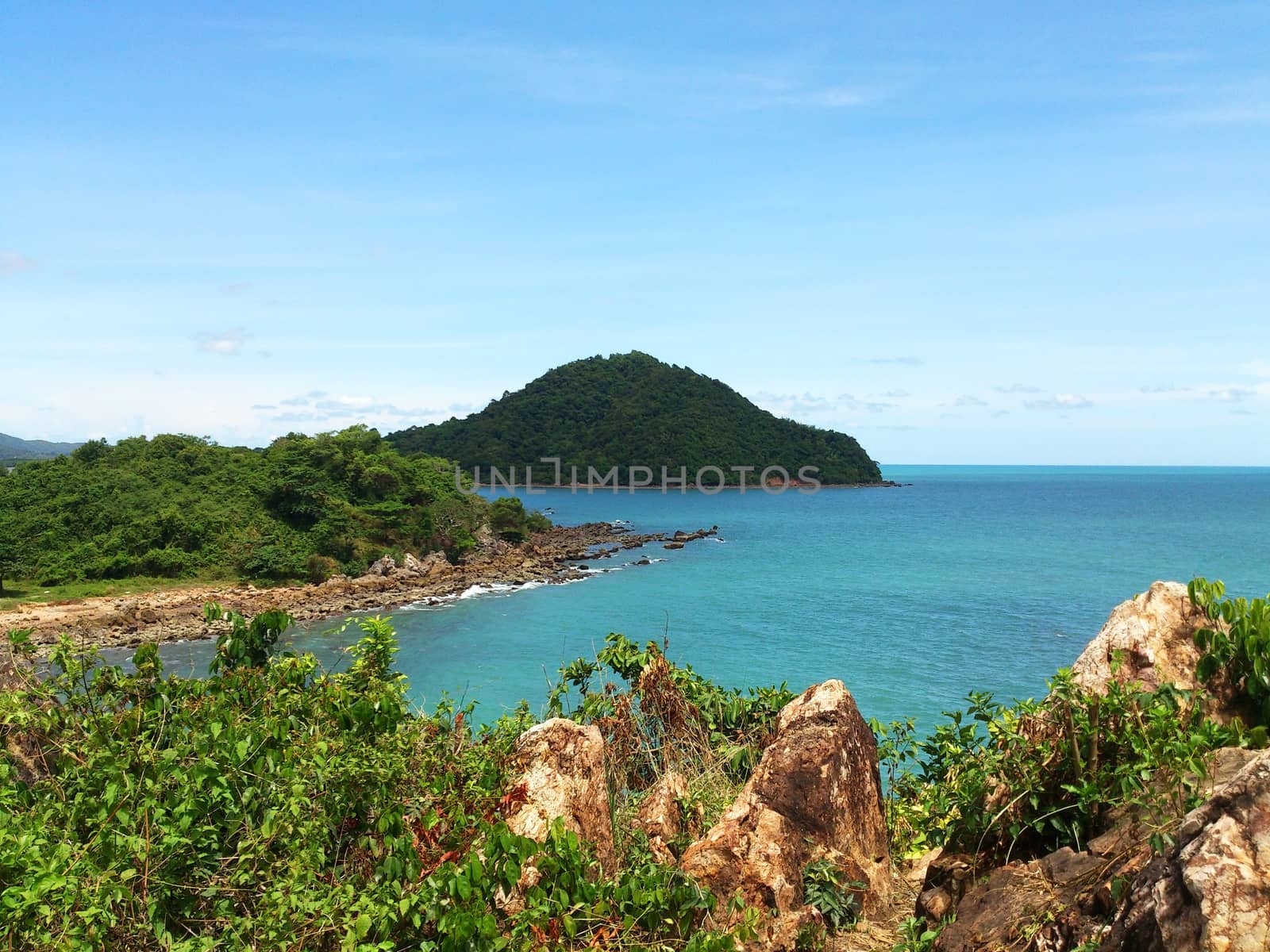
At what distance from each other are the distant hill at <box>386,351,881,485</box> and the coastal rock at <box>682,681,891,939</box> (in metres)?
108

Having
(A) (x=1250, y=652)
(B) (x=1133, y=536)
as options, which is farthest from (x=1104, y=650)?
(B) (x=1133, y=536)

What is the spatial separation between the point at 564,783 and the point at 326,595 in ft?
113

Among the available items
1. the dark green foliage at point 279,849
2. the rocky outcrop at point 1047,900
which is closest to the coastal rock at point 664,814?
the dark green foliage at point 279,849

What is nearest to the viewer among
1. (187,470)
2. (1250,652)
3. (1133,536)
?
(1250,652)

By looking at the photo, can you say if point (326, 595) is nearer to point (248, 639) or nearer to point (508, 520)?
point (508, 520)

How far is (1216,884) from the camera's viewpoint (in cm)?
305

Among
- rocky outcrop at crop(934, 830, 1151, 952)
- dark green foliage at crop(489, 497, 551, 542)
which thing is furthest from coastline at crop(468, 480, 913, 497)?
rocky outcrop at crop(934, 830, 1151, 952)

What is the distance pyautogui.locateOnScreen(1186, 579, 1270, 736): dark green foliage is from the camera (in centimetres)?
512

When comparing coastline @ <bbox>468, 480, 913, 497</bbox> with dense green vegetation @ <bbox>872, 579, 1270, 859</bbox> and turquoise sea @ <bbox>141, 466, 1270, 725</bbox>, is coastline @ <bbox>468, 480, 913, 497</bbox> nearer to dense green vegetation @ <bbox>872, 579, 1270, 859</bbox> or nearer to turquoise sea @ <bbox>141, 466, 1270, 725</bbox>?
turquoise sea @ <bbox>141, 466, 1270, 725</bbox>

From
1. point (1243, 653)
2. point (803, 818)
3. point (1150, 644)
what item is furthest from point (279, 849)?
point (1243, 653)

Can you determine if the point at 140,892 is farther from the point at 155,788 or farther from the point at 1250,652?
the point at 1250,652

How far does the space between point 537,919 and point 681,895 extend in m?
0.88

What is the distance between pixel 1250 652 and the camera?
17.2 feet

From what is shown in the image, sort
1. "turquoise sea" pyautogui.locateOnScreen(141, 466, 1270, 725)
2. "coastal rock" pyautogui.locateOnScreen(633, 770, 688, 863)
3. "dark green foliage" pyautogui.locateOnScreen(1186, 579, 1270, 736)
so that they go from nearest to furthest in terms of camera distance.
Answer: "dark green foliage" pyautogui.locateOnScreen(1186, 579, 1270, 736) < "coastal rock" pyautogui.locateOnScreen(633, 770, 688, 863) < "turquoise sea" pyautogui.locateOnScreen(141, 466, 1270, 725)
